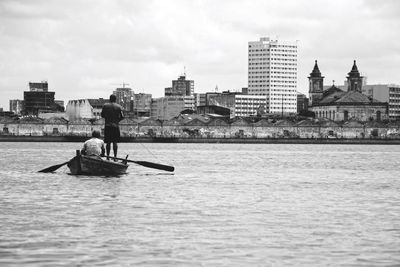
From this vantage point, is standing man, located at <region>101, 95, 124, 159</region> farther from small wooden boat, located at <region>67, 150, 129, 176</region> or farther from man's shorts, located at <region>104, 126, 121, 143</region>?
small wooden boat, located at <region>67, 150, 129, 176</region>

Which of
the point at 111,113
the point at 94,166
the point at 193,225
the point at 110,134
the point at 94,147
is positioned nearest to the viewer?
the point at 193,225

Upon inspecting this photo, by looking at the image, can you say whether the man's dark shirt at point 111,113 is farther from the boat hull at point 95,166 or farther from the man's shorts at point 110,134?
the boat hull at point 95,166

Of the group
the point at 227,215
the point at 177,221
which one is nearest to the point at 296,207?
the point at 227,215

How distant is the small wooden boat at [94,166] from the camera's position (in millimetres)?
34688

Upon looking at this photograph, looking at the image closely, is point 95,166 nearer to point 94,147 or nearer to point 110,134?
point 94,147

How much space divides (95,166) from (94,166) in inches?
1.4

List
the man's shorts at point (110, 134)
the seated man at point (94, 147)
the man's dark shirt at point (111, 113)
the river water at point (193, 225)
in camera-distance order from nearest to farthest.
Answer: the river water at point (193, 225)
the seated man at point (94, 147)
the man's dark shirt at point (111, 113)
the man's shorts at point (110, 134)

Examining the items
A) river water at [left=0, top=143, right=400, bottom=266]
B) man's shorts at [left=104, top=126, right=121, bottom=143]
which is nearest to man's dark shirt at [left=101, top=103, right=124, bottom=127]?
man's shorts at [left=104, top=126, right=121, bottom=143]

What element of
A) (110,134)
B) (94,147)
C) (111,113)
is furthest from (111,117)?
(94,147)

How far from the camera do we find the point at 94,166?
35.0 meters

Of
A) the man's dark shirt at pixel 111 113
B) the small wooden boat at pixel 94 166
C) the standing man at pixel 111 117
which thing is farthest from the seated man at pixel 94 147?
the man's dark shirt at pixel 111 113

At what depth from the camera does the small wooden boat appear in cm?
3469

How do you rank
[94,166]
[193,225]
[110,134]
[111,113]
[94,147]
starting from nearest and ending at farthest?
[193,225] → [94,147] → [94,166] → [111,113] → [110,134]

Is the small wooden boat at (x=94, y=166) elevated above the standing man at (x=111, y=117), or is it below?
below
